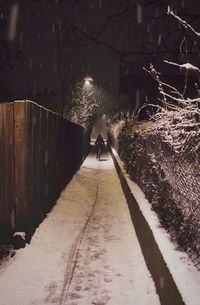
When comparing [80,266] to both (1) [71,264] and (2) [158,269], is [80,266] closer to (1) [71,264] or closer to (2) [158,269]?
(1) [71,264]

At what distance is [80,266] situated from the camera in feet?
20.3

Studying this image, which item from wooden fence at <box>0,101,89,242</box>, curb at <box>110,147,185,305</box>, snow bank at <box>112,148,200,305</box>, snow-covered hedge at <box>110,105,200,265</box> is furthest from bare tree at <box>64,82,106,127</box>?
snow bank at <box>112,148,200,305</box>

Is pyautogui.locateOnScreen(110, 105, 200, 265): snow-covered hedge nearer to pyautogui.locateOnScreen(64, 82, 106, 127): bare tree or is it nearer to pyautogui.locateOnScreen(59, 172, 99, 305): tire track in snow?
pyautogui.locateOnScreen(59, 172, 99, 305): tire track in snow

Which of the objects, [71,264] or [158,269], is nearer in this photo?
[158,269]

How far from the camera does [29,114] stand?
22.8 feet

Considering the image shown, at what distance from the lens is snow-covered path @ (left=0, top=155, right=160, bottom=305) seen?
5.10 m

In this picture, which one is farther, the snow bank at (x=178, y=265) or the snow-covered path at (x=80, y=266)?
the snow-covered path at (x=80, y=266)

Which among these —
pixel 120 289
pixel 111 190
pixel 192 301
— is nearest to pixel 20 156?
pixel 120 289

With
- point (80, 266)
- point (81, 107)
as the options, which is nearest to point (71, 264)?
point (80, 266)

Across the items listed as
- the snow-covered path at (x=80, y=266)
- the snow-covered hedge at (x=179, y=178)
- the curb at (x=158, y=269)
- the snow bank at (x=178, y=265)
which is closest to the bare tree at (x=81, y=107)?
the snow-covered path at (x=80, y=266)

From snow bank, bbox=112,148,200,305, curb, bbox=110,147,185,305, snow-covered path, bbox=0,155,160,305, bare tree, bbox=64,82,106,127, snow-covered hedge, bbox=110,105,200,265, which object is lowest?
snow-covered path, bbox=0,155,160,305

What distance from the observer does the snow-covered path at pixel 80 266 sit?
5.10 metres

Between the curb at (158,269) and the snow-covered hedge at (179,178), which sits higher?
the snow-covered hedge at (179,178)

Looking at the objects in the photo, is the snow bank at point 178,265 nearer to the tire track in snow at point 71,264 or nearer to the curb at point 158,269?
the curb at point 158,269
